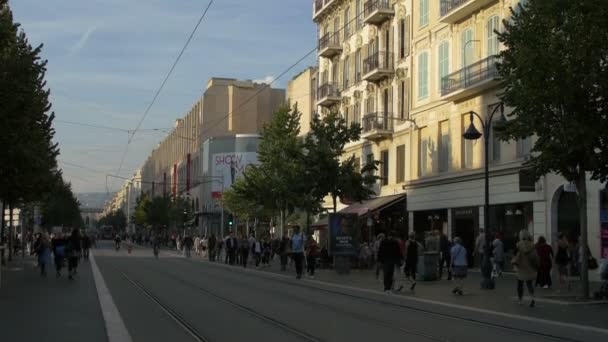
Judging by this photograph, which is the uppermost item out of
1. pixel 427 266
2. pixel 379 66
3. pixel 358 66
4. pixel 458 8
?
pixel 358 66

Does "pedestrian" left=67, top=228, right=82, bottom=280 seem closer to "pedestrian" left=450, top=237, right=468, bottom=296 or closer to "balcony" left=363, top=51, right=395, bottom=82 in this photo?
"pedestrian" left=450, top=237, right=468, bottom=296

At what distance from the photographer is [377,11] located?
149ft

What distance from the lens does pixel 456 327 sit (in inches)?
576

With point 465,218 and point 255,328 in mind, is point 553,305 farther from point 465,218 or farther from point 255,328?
point 465,218

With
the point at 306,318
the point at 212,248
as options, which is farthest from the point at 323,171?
the point at 306,318

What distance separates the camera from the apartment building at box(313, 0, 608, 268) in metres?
32.2

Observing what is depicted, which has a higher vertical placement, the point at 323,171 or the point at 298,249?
the point at 323,171

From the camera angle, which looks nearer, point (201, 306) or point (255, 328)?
point (255, 328)

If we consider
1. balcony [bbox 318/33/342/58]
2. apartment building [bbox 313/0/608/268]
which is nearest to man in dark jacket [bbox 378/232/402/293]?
apartment building [bbox 313/0/608/268]

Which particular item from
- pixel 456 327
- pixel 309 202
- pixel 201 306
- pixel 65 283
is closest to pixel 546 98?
pixel 456 327

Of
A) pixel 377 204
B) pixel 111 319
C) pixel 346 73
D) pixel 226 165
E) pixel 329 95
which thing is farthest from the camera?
pixel 226 165

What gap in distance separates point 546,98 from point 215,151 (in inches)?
3167

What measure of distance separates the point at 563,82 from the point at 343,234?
56.6 feet

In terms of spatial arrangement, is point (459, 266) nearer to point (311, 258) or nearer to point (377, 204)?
point (311, 258)
